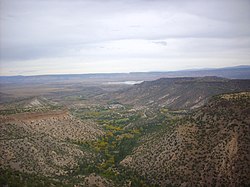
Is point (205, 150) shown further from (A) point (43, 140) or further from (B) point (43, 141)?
(A) point (43, 140)

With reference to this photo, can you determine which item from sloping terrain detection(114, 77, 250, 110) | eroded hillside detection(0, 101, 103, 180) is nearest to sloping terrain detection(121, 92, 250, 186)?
eroded hillside detection(0, 101, 103, 180)

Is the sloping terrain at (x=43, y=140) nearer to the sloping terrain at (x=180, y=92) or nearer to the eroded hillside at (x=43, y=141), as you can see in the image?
the eroded hillside at (x=43, y=141)

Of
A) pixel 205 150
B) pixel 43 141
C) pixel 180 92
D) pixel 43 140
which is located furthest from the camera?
pixel 180 92

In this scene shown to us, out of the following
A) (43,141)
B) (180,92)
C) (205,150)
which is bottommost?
(205,150)

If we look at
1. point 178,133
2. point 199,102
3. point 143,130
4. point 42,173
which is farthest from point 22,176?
point 199,102

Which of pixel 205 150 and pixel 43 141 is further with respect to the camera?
pixel 43 141

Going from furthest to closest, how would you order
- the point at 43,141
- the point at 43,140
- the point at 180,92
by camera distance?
the point at 180,92 < the point at 43,140 < the point at 43,141

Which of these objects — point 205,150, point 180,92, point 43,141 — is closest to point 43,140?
point 43,141
